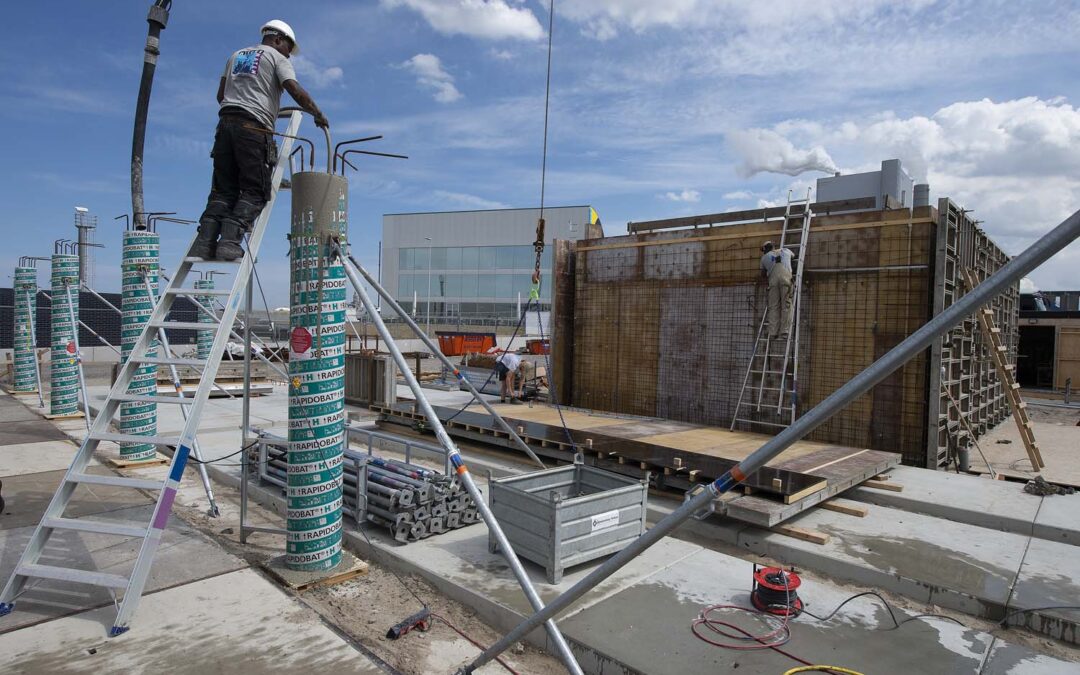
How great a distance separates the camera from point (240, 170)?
4.83 metres

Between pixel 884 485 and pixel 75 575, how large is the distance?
8.27m

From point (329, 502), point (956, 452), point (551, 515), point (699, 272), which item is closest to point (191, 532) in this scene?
point (329, 502)

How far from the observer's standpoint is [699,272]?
11430 mm

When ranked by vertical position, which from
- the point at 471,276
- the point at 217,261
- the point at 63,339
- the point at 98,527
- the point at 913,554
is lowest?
the point at 913,554

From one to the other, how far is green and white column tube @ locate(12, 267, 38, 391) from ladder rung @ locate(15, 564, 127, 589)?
1435cm

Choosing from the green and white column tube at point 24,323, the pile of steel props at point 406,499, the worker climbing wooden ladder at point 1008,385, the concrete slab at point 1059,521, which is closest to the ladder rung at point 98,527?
the pile of steel props at point 406,499

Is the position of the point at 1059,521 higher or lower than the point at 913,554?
higher

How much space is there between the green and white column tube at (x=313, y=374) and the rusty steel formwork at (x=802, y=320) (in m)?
7.56

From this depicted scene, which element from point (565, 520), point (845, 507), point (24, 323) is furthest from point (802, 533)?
point (24, 323)

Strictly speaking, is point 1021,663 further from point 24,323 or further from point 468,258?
point 468,258

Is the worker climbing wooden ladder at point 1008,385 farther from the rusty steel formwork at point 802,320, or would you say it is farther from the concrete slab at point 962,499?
the concrete slab at point 962,499

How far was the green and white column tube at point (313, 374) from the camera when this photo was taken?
16.8ft

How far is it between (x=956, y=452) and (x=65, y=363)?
1688 cm

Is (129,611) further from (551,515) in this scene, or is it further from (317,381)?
(551,515)
